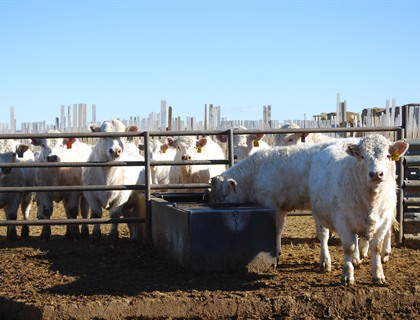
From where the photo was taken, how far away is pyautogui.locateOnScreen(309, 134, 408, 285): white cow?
6.66 m

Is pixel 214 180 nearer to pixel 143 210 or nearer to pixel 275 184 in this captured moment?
pixel 275 184

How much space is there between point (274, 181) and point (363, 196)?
180 cm

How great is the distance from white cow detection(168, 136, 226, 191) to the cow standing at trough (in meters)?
3.00

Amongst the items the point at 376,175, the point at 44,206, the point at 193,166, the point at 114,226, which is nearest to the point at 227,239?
the point at 376,175

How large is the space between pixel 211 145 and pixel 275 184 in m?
4.75

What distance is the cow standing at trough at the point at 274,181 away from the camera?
838cm

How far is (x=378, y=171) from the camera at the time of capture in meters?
6.45

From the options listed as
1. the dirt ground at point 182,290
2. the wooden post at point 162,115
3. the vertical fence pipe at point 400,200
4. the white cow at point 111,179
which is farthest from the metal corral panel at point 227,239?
the wooden post at point 162,115

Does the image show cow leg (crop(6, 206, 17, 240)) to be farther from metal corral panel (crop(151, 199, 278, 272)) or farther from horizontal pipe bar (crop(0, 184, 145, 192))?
metal corral panel (crop(151, 199, 278, 272))

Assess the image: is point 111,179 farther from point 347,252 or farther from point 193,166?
point 347,252

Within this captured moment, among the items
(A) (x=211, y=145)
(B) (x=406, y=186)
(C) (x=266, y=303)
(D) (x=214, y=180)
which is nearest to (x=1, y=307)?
(C) (x=266, y=303)

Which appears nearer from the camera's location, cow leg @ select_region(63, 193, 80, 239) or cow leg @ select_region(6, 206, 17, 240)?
cow leg @ select_region(6, 206, 17, 240)

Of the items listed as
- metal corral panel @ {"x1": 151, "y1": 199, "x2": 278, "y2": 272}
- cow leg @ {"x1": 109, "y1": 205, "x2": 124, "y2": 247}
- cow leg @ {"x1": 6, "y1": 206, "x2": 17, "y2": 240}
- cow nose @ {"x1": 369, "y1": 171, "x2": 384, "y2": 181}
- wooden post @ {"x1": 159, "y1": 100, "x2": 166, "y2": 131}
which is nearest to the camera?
cow nose @ {"x1": 369, "y1": 171, "x2": 384, "y2": 181}

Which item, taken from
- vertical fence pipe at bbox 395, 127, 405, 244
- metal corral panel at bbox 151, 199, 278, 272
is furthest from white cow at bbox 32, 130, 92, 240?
vertical fence pipe at bbox 395, 127, 405, 244
